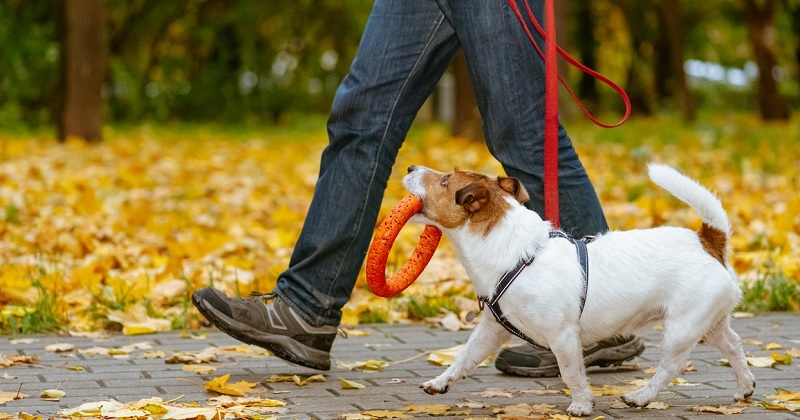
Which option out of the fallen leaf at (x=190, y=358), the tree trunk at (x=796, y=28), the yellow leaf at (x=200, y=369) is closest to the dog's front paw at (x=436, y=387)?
the yellow leaf at (x=200, y=369)

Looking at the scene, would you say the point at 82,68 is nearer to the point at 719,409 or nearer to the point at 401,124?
the point at 401,124

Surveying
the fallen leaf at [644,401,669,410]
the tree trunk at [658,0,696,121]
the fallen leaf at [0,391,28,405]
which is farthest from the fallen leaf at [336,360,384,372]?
the tree trunk at [658,0,696,121]

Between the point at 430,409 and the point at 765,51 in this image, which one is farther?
the point at 765,51

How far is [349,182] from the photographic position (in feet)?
13.7

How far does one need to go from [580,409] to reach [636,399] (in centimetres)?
21

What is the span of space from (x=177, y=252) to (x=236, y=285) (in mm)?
1355

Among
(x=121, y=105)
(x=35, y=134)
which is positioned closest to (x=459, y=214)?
(x=35, y=134)

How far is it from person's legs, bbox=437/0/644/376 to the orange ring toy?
18.6 inches

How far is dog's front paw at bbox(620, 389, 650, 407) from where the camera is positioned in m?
3.61

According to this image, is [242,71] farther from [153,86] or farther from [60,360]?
[60,360]

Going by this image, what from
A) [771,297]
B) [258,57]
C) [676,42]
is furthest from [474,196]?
[258,57]

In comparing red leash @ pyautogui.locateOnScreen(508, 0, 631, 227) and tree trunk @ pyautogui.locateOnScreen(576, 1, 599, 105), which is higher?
tree trunk @ pyautogui.locateOnScreen(576, 1, 599, 105)

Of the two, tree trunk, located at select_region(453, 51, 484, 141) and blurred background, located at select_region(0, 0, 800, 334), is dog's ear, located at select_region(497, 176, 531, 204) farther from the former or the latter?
tree trunk, located at select_region(453, 51, 484, 141)

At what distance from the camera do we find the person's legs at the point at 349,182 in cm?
412
